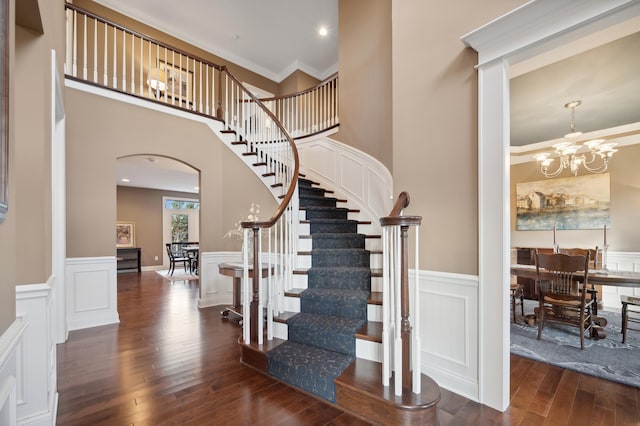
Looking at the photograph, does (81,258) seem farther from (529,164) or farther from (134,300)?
(529,164)

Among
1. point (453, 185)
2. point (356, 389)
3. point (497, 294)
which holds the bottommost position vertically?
point (356, 389)

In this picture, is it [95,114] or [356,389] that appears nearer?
[356,389]

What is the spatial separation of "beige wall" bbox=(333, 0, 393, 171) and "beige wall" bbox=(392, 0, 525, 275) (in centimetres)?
146

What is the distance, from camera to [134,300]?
4.88 metres

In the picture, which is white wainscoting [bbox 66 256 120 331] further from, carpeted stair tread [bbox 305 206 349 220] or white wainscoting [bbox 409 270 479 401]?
white wainscoting [bbox 409 270 479 401]

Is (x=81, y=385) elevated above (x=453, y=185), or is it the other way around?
(x=453, y=185)

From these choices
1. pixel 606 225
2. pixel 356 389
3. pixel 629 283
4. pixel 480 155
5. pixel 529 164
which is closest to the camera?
pixel 356 389

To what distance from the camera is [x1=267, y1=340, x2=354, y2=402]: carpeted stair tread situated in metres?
1.96

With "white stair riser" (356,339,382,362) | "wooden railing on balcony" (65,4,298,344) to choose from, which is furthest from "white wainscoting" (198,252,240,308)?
"white stair riser" (356,339,382,362)

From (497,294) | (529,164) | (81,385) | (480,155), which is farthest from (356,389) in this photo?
(529,164)

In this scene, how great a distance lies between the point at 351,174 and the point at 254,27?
3960 mm

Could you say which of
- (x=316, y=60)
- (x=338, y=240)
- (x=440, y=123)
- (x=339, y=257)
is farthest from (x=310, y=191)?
(x=316, y=60)

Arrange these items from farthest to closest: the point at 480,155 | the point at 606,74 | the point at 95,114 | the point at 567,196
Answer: the point at 567,196
the point at 95,114
the point at 606,74
the point at 480,155

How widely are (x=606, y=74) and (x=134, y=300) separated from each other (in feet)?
26.0
